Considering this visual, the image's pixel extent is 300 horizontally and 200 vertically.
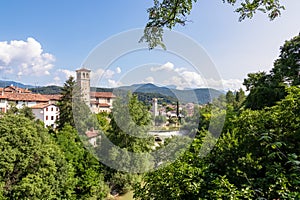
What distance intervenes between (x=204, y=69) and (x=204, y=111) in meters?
3.81

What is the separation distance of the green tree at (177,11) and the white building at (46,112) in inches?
750

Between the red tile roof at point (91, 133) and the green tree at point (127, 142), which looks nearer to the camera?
the green tree at point (127, 142)

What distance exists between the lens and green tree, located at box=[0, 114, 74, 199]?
6.89m

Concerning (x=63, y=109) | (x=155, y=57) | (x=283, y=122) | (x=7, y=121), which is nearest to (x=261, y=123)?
(x=283, y=122)

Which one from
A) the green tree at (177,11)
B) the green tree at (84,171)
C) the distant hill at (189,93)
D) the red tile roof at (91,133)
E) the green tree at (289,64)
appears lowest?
the green tree at (84,171)

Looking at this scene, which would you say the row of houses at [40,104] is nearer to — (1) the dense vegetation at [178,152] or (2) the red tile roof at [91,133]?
(1) the dense vegetation at [178,152]

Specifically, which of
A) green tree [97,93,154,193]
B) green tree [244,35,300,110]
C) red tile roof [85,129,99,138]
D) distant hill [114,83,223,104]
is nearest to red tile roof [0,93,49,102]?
red tile roof [85,129,99,138]

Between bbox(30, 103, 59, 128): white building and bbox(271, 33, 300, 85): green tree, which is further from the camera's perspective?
bbox(30, 103, 59, 128): white building

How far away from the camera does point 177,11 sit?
2113 mm

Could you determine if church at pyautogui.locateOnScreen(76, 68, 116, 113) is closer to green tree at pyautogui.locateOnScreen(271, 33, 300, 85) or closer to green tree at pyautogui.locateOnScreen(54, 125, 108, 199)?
green tree at pyautogui.locateOnScreen(54, 125, 108, 199)

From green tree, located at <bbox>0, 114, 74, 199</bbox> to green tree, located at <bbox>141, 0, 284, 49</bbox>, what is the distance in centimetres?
647

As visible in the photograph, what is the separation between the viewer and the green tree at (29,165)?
6887 millimetres

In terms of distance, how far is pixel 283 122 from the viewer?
12.2ft

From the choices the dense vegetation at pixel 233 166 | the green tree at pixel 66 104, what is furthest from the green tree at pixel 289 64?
the green tree at pixel 66 104
